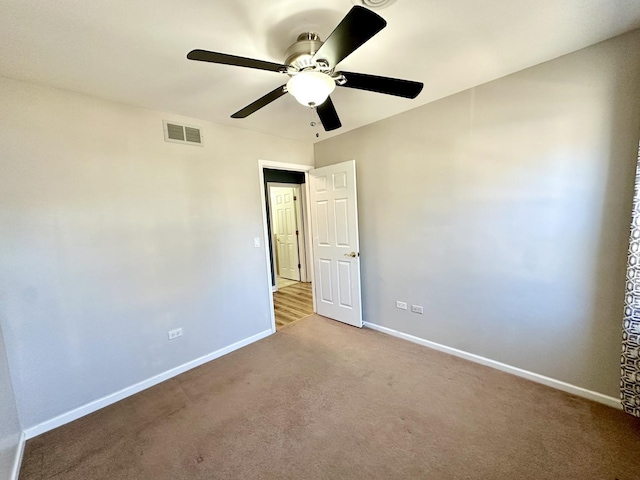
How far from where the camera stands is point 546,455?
1535 mm

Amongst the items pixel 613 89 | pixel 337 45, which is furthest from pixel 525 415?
pixel 337 45

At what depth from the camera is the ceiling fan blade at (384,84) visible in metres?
1.45

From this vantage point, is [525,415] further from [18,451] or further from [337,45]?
[18,451]

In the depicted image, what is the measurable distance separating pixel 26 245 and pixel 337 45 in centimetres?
242

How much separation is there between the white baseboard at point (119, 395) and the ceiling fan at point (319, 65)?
2528 millimetres

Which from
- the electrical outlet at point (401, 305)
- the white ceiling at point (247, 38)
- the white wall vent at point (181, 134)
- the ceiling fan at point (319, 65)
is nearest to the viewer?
the ceiling fan at point (319, 65)

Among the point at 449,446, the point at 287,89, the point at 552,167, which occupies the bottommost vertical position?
the point at 449,446

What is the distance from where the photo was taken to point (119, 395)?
2234mm

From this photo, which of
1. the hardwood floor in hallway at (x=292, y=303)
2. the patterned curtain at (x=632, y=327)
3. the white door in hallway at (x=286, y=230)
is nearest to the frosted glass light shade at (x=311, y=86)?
the patterned curtain at (x=632, y=327)

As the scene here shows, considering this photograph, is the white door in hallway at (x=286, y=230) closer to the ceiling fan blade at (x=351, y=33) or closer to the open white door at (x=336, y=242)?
the open white door at (x=336, y=242)

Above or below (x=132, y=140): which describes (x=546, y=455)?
below

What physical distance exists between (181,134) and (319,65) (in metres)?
1.78

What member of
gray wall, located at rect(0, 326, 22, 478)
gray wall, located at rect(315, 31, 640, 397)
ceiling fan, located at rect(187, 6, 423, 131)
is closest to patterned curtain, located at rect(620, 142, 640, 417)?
gray wall, located at rect(315, 31, 640, 397)

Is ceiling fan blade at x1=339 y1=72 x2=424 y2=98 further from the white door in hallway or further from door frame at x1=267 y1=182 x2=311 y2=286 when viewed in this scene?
the white door in hallway
